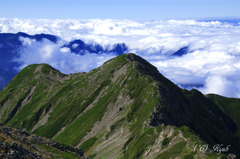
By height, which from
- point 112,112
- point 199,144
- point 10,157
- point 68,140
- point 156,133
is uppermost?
point 10,157

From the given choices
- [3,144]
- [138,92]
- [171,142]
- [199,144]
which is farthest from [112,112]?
[3,144]

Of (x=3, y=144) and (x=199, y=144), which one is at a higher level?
(x=3, y=144)

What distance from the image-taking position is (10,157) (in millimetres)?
42188

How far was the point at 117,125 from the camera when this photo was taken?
532 feet

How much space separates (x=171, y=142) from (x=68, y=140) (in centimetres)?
10064

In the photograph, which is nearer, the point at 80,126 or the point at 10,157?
the point at 10,157

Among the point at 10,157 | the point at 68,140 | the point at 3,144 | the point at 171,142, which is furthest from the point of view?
the point at 68,140

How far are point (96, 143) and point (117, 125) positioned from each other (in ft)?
54.3

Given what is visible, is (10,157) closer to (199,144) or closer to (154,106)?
(199,144)

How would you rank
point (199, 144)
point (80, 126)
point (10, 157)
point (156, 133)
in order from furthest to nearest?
point (80, 126)
point (156, 133)
point (199, 144)
point (10, 157)

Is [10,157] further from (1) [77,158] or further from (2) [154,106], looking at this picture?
(2) [154,106]

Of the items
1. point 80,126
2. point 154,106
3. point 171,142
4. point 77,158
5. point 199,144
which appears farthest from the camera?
point 80,126

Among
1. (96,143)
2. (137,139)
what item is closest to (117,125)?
(96,143)

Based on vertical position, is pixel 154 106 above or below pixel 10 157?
below
